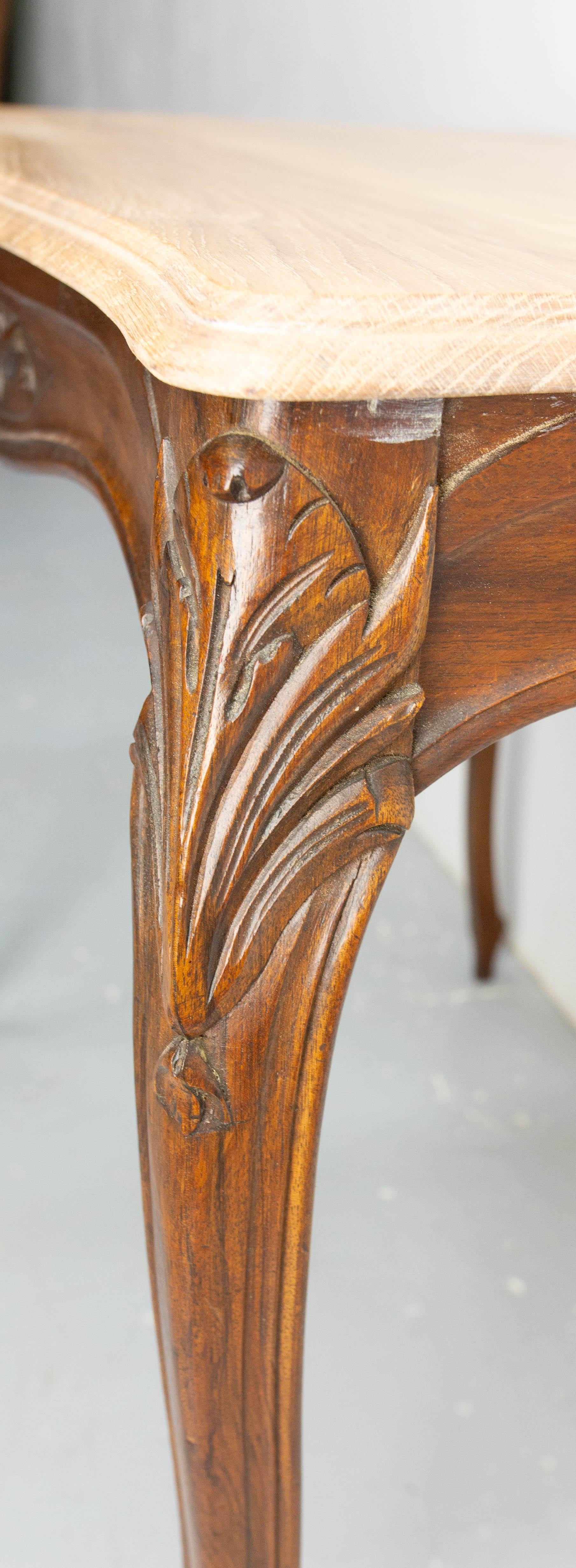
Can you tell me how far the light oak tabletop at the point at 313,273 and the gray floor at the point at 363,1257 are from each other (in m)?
0.58

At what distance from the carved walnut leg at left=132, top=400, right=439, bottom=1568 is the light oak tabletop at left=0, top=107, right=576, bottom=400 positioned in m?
0.02

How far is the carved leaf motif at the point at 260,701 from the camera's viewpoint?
26cm

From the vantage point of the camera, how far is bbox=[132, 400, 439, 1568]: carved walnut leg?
261 millimetres

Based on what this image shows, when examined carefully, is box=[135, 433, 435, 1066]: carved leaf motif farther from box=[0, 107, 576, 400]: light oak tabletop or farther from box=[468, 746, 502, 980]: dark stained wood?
box=[468, 746, 502, 980]: dark stained wood

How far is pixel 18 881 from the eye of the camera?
1.19m

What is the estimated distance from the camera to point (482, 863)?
1.02m

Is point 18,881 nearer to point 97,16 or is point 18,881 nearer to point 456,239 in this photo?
point 456,239

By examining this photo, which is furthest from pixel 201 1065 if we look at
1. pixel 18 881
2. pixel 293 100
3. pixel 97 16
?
pixel 97 16

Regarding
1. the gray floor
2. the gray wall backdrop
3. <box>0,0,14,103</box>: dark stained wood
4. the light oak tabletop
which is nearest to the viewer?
the light oak tabletop

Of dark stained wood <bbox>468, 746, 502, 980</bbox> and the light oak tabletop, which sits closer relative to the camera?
the light oak tabletop

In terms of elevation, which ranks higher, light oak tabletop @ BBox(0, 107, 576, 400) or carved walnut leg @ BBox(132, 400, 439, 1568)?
light oak tabletop @ BBox(0, 107, 576, 400)

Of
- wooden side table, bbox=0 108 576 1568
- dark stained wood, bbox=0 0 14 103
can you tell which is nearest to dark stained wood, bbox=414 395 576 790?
wooden side table, bbox=0 108 576 1568

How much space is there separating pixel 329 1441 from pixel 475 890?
47 centimetres

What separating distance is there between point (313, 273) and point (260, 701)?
0.09m
